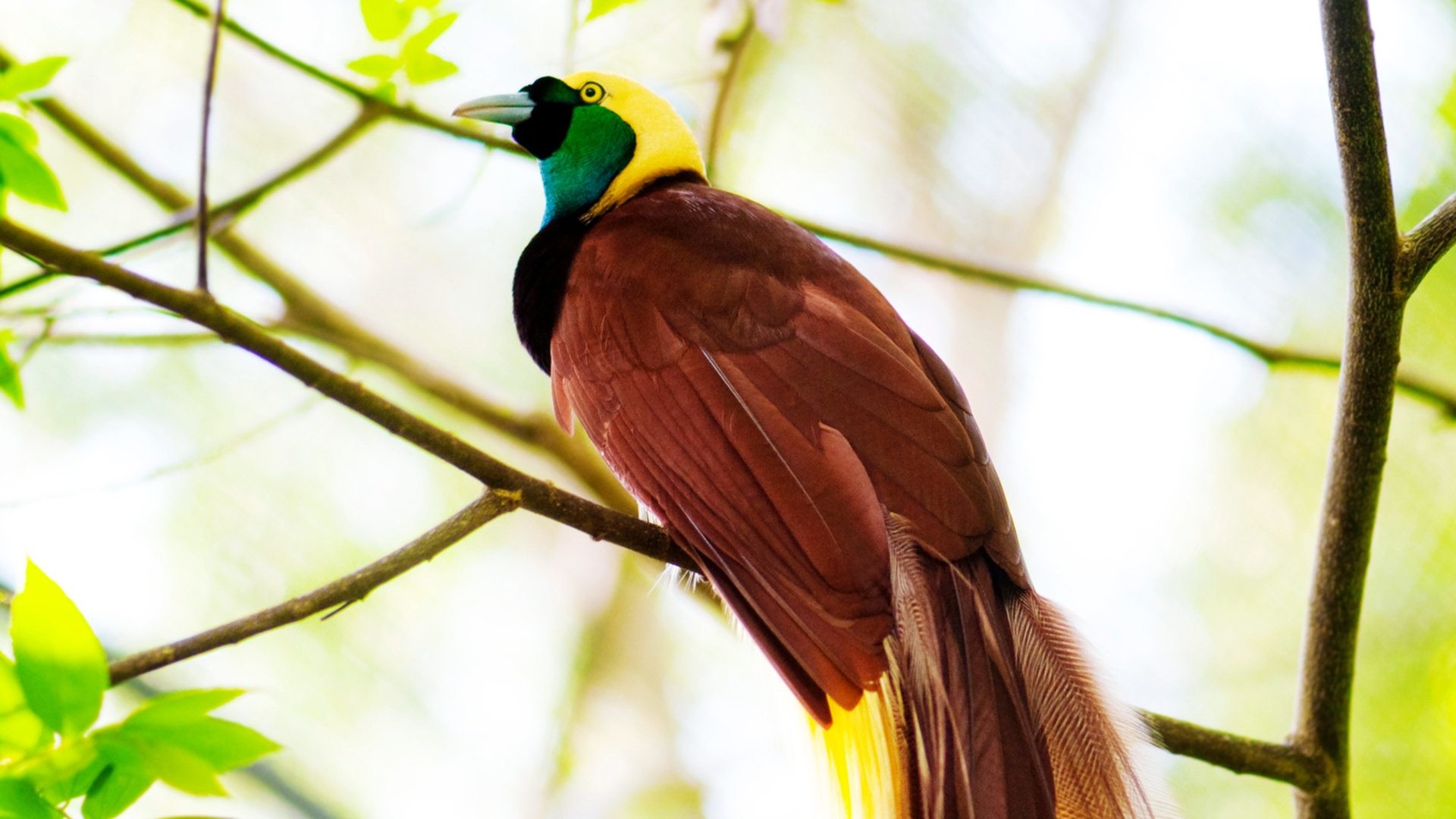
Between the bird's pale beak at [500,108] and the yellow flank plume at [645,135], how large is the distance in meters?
0.10

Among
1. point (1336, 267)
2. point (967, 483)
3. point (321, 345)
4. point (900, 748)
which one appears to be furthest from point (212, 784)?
point (1336, 267)

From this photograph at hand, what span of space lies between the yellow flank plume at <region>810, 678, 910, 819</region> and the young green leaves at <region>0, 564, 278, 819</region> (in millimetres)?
642

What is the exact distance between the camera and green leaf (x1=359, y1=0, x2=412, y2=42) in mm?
1491

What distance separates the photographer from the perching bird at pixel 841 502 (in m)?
1.36

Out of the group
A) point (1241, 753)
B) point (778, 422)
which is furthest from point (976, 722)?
point (1241, 753)

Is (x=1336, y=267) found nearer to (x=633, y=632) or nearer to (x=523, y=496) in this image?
(x=633, y=632)

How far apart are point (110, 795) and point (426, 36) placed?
3.13 feet

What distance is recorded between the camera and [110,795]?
1009mm

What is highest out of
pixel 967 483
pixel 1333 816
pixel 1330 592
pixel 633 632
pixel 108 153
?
pixel 108 153

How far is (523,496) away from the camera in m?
1.34

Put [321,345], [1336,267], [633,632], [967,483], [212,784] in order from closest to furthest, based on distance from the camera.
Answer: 1. [212,784]
2. [967,483]
3. [321,345]
4. [1336,267]
5. [633,632]

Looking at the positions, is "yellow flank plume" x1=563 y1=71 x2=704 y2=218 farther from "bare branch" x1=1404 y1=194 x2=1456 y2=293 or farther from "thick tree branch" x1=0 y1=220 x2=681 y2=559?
"bare branch" x1=1404 y1=194 x2=1456 y2=293

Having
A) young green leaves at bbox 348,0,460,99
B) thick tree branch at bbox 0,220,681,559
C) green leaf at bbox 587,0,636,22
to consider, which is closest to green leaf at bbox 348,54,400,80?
young green leaves at bbox 348,0,460,99

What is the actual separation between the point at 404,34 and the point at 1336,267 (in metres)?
2.56
